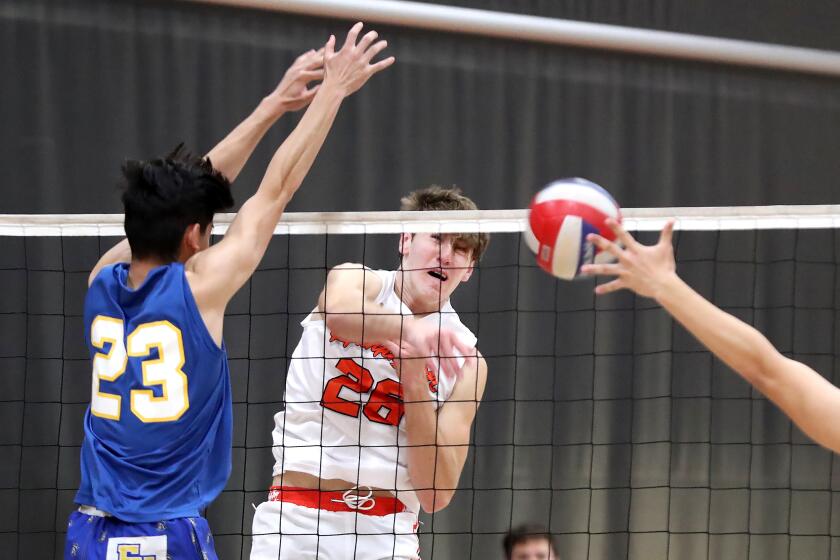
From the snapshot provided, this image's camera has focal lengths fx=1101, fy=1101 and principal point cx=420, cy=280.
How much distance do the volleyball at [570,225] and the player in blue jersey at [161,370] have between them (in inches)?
35.8

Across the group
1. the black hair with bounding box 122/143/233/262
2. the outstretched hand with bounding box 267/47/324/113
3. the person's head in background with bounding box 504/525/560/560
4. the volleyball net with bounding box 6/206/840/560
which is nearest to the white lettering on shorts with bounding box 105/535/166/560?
the black hair with bounding box 122/143/233/262

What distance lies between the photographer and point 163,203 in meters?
3.28

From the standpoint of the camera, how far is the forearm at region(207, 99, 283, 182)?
391 centimetres

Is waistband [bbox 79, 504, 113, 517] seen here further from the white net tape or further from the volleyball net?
the volleyball net

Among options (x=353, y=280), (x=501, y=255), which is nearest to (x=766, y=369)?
(x=353, y=280)

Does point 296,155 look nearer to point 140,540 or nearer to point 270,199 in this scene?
point 270,199

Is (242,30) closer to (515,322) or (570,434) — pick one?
(515,322)

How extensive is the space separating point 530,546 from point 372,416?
0.97 m

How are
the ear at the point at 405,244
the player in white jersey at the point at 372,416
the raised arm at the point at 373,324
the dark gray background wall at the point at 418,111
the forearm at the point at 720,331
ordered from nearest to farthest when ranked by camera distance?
1. the forearm at the point at 720,331
2. the raised arm at the point at 373,324
3. the player in white jersey at the point at 372,416
4. the ear at the point at 405,244
5. the dark gray background wall at the point at 418,111

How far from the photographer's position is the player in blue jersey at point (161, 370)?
3.21 meters

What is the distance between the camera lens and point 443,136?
293 inches

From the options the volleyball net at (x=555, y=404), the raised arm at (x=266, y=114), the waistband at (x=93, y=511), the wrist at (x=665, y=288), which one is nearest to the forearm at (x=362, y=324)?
the raised arm at (x=266, y=114)

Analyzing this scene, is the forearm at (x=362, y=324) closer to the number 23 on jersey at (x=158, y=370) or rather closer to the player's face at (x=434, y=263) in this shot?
the player's face at (x=434, y=263)

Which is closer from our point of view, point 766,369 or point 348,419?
point 766,369
